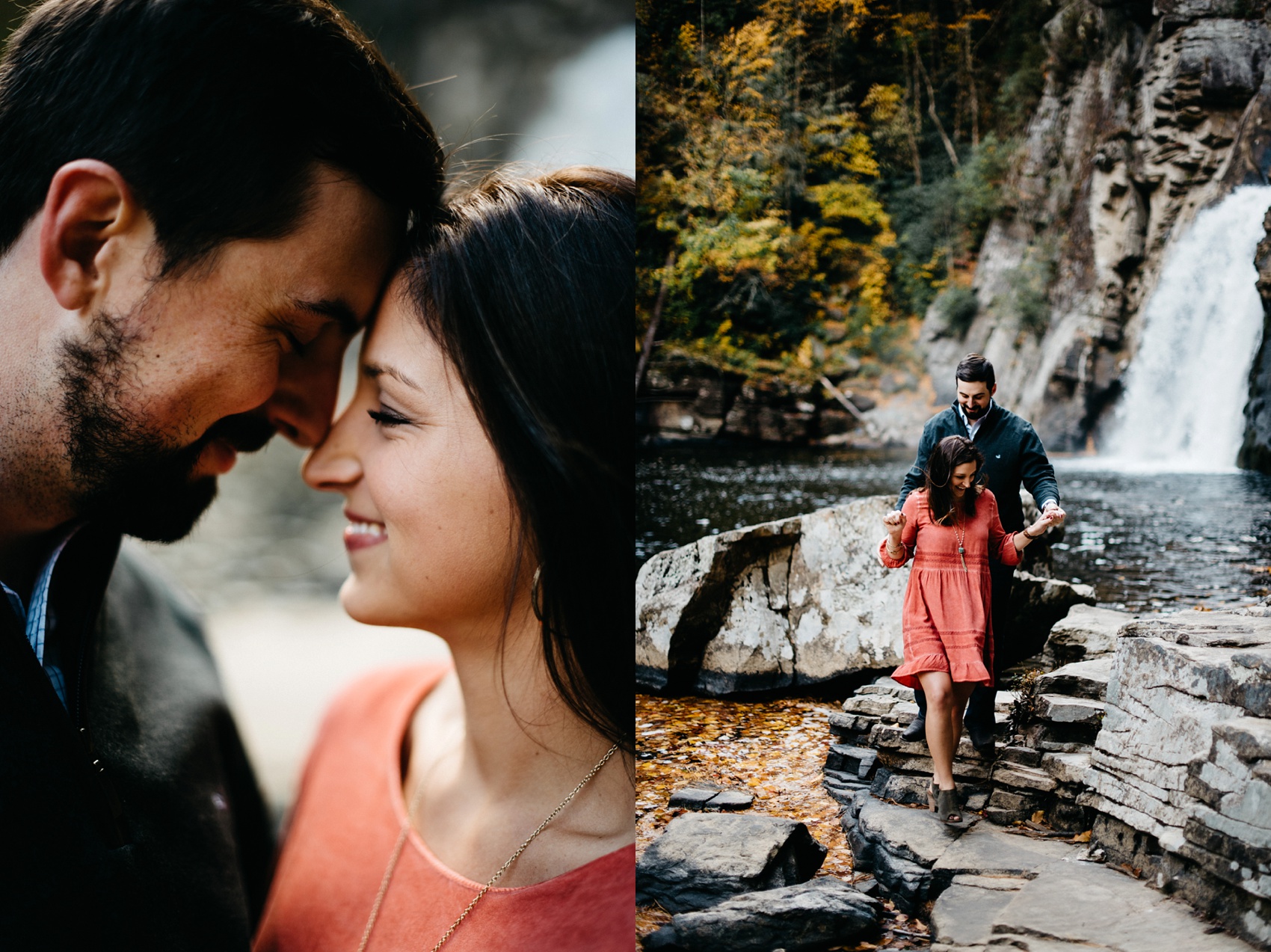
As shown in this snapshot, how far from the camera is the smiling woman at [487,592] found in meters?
1.89

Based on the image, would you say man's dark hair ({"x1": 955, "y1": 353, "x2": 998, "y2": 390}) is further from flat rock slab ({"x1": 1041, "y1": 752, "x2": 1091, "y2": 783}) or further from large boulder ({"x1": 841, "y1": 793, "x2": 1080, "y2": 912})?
large boulder ({"x1": 841, "y1": 793, "x2": 1080, "y2": 912})

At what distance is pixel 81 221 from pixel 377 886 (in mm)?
1588

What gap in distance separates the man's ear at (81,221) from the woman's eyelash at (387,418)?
59cm

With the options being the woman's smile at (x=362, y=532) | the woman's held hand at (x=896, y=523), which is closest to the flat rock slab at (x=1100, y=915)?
the woman's held hand at (x=896, y=523)

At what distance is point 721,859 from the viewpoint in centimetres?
212

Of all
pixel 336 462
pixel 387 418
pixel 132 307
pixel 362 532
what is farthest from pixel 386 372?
pixel 132 307

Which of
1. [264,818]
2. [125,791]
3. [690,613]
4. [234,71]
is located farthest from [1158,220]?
[125,791]

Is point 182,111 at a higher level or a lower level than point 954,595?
higher

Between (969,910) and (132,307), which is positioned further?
(969,910)

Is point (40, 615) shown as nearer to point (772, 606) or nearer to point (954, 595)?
point (772, 606)

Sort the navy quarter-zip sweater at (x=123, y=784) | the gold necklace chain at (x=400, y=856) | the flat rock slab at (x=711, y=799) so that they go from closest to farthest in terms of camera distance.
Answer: the navy quarter-zip sweater at (x=123, y=784) < the gold necklace chain at (x=400, y=856) < the flat rock slab at (x=711, y=799)

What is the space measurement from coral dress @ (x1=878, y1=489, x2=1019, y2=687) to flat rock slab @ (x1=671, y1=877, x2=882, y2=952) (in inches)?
21.8

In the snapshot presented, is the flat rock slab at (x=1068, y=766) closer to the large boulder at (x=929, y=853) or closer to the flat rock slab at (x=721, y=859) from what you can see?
the large boulder at (x=929, y=853)

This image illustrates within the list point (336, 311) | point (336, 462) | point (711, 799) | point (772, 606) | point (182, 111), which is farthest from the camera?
point (772, 606)
